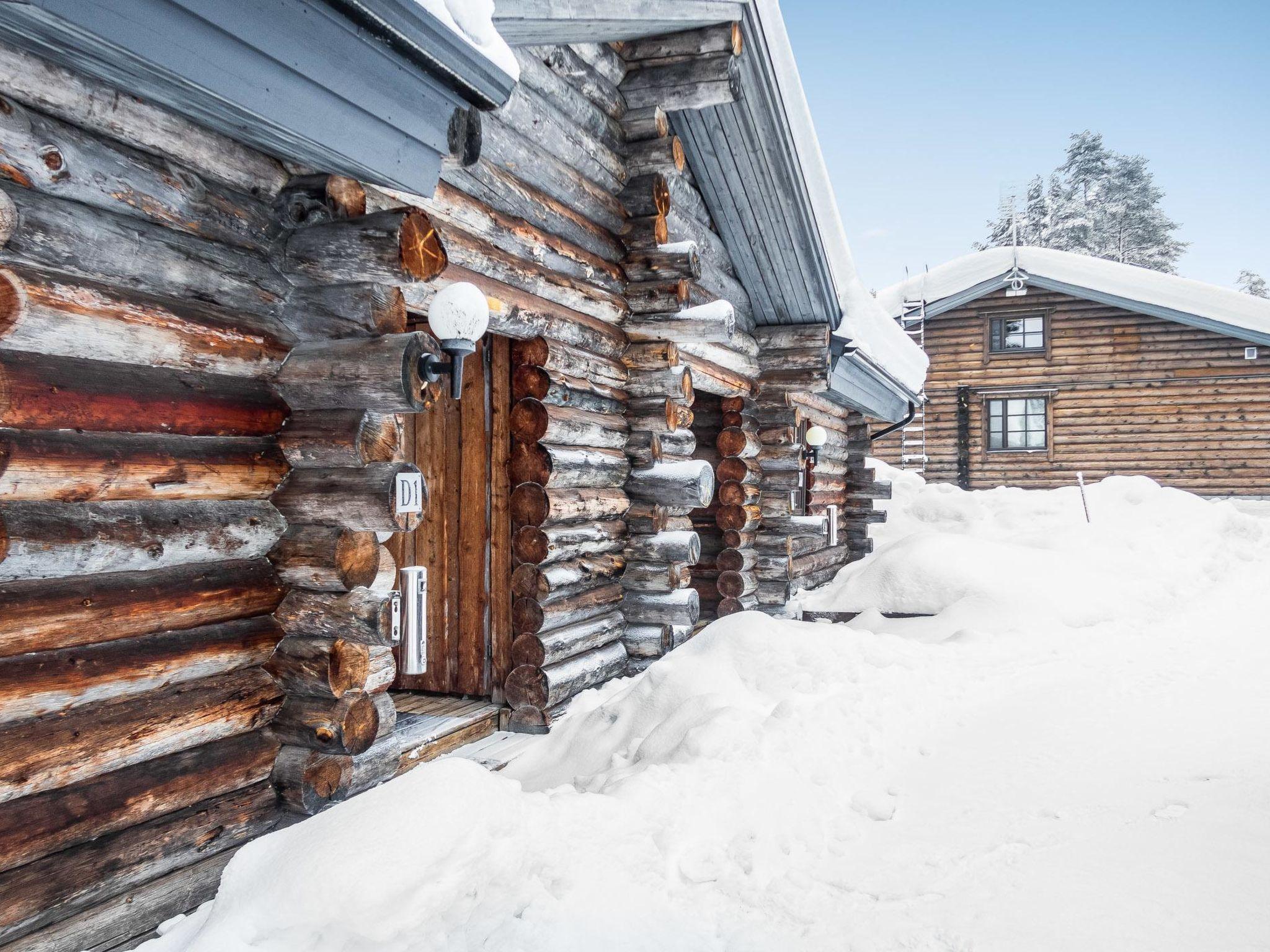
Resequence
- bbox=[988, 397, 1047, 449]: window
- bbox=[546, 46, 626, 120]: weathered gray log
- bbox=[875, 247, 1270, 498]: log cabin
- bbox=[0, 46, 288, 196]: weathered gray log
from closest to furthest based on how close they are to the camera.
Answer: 1. bbox=[0, 46, 288, 196]: weathered gray log
2. bbox=[546, 46, 626, 120]: weathered gray log
3. bbox=[875, 247, 1270, 498]: log cabin
4. bbox=[988, 397, 1047, 449]: window

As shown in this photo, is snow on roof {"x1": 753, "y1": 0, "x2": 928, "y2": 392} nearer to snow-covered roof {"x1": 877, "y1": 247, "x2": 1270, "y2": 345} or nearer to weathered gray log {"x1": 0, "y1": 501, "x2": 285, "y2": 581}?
weathered gray log {"x1": 0, "y1": 501, "x2": 285, "y2": 581}

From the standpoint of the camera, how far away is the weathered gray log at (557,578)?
482cm

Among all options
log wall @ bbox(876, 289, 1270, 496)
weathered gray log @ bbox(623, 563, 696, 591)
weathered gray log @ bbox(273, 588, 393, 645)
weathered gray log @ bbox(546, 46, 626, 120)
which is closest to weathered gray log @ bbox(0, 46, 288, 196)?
weathered gray log @ bbox(273, 588, 393, 645)

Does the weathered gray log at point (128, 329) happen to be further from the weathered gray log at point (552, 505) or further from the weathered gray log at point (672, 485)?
the weathered gray log at point (672, 485)

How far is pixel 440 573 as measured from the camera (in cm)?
538

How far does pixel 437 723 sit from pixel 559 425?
6.28ft

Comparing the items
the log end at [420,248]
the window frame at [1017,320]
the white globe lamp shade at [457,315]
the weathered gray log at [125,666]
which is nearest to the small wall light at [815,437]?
the white globe lamp shade at [457,315]

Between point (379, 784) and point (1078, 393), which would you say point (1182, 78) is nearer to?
point (1078, 393)

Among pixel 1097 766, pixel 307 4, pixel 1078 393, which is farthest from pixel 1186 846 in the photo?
pixel 1078 393

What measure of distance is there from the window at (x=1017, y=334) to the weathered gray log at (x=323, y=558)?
19.0 m

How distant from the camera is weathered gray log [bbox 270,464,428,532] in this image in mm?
2988

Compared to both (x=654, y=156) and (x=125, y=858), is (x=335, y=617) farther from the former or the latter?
(x=654, y=156)

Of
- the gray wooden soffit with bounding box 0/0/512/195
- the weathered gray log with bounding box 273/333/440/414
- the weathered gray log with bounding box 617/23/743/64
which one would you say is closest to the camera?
the gray wooden soffit with bounding box 0/0/512/195

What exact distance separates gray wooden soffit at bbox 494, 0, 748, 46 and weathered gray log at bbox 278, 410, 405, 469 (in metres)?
1.79
